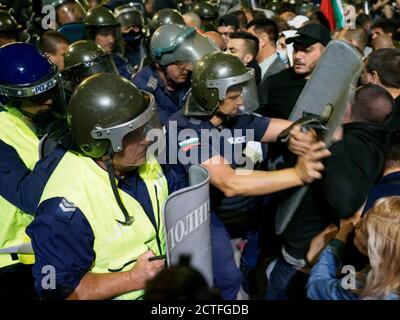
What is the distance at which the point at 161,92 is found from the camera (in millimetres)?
4027

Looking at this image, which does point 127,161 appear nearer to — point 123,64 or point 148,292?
point 148,292

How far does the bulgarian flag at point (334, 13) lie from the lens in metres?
5.90

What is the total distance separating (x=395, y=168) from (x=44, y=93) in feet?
6.01

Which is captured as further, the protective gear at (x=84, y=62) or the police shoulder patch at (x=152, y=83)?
the police shoulder patch at (x=152, y=83)

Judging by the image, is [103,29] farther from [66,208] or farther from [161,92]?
[66,208]

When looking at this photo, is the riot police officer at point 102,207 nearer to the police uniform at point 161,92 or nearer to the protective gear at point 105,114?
the protective gear at point 105,114

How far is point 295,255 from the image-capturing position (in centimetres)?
251

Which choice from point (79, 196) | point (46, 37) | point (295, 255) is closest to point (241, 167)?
point (295, 255)

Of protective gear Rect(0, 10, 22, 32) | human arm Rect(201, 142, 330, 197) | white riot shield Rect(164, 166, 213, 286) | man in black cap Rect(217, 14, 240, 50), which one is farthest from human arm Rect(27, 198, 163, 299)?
man in black cap Rect(217, 14, 240, 50)

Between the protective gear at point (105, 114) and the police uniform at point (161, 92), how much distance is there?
6.75ft

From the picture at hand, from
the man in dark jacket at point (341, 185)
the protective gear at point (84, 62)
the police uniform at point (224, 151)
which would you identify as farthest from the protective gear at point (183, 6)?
the man in dark jacket at point (341, 185)

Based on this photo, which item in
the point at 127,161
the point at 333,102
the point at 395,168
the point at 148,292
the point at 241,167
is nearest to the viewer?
the point at 148,292

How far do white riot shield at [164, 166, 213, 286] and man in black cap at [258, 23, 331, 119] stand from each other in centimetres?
204

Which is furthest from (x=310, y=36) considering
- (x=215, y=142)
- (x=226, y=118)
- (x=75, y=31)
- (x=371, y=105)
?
(x=75, y=31)
